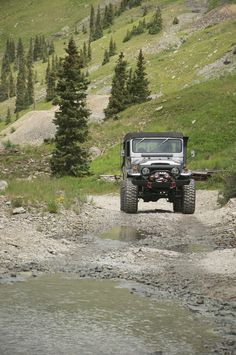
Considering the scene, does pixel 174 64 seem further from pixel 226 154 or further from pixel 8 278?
pixel 8 278

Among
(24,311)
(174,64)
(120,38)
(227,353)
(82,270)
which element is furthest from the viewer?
(120,38)

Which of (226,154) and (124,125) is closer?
(226,154)

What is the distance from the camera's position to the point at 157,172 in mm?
21859

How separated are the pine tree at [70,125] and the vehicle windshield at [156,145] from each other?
19.9 meters

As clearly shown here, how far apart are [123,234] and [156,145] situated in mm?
7014

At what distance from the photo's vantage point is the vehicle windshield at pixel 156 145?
23.4 metres

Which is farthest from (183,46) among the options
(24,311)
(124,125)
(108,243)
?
(24,311)

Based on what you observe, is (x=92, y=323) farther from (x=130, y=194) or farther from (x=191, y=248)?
(x=130, y=194)

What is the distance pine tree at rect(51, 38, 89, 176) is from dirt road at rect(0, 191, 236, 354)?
22.3 meters

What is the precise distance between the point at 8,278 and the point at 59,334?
3377 millimetres

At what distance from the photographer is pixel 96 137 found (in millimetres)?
54875

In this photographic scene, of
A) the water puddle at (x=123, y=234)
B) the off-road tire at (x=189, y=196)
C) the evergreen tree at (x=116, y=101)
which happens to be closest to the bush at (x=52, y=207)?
the water puddle at (x=123, y=234)

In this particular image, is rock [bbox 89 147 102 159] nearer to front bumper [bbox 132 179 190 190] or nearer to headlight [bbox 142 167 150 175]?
headlight [bbox 142 167 150 175]

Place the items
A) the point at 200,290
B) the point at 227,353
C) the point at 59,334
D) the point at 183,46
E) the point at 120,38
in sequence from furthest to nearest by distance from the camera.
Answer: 1. the point at 120,38
2. the point at 183,46
3. the point at 200,290
4. the point at 59,334
5. the point at 227,353
